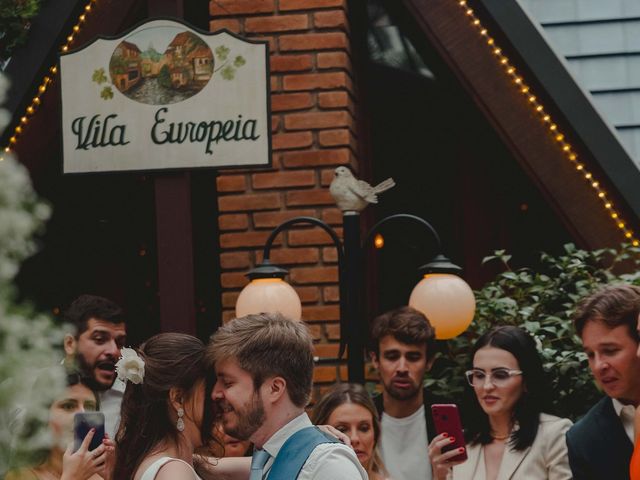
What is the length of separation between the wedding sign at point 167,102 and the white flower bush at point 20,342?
3.55 meters

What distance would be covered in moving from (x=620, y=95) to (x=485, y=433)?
2.42 meters

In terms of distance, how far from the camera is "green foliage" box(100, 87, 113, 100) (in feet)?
13.9

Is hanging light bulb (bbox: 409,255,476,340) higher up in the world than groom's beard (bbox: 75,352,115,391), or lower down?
higher up

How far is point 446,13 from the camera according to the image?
5.67 meters

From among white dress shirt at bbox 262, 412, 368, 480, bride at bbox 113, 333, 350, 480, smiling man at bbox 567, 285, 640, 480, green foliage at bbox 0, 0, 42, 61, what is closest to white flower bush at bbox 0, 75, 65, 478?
white dress shirt at bbox 262, 412, 368, 480

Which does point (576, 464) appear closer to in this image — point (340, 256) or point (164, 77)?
point (340, 256)

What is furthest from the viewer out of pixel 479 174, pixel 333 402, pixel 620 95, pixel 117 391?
pixel 479 174

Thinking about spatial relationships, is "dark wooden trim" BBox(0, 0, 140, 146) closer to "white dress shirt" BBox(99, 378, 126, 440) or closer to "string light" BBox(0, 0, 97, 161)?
"string light" BBox(0, 0, 97, 161)

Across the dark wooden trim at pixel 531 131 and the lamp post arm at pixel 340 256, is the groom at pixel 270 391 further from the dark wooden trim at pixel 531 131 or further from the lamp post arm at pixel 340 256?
the dark wooden trim at pixel 531 131

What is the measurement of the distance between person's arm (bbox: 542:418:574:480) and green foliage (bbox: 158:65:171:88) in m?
2.25

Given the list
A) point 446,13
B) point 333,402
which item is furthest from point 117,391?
point 446,13

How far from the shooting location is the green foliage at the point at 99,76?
14.0ft

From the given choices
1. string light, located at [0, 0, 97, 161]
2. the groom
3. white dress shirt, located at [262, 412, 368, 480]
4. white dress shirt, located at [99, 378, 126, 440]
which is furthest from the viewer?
string light, located at [0, 0, 97, 161]

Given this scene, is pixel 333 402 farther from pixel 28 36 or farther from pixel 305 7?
pixel 28 36
